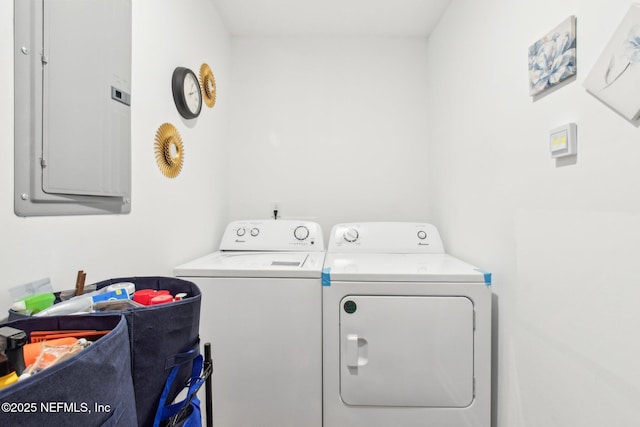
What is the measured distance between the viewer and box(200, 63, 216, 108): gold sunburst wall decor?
1.75 m

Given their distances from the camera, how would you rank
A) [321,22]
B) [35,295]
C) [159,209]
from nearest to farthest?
[35,295]
[159,209]
[321,22]

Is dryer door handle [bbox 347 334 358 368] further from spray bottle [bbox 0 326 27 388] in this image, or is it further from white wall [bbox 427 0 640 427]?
spray bottle [bbox 0 326 27 388]

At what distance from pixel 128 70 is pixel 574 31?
1473mm

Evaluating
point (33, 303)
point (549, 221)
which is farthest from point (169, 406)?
point (549, 221)

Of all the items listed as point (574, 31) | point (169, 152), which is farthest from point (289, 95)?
point (574, 31)

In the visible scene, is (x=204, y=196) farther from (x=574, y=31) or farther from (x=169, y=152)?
(x=574, y=31)

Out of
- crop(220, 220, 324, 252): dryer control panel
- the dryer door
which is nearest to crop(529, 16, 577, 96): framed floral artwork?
the dryer door

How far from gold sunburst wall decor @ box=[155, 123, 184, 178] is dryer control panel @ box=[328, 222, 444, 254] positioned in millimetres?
986

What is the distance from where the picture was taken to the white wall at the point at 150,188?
72 cm

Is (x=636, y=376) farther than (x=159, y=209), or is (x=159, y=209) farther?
(x=159, y=209)

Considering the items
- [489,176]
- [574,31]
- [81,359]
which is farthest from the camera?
[489,176]

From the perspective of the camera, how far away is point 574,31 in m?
0.92

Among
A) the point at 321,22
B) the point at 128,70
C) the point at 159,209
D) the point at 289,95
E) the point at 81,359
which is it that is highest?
the point at 321,22

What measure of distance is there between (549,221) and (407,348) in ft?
2.39
